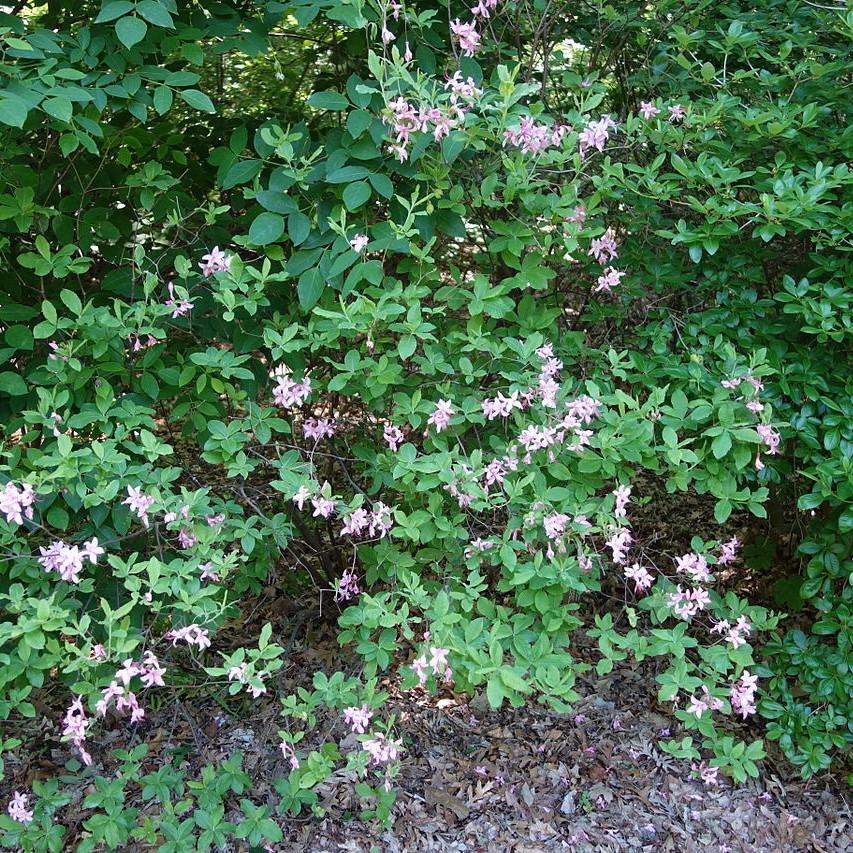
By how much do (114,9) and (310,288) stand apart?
0.79 m

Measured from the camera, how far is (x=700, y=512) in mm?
4188

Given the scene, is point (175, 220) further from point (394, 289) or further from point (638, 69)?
point (638, 69)

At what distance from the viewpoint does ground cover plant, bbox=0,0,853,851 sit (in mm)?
2221

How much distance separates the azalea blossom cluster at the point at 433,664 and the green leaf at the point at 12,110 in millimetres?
1452

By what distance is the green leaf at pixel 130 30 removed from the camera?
6.79 ft

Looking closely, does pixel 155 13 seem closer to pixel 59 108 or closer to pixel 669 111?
pixel 59 108

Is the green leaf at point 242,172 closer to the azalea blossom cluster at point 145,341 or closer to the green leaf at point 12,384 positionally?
the azalea blossom cluster at point 145,341

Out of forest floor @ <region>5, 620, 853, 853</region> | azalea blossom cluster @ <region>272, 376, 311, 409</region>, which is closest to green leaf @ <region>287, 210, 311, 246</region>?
azalea blossom cluster @ <region>272, 376, 311, 409</region>

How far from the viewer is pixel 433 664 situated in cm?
201

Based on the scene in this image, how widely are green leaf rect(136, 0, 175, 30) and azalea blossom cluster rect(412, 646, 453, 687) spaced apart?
1589 millimetres

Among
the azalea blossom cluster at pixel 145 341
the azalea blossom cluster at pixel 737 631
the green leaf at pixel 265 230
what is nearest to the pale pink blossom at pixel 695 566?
the azalea blossom cluster at pixel 737 631

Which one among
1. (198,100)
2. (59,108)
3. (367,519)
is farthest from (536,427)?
(59,108)

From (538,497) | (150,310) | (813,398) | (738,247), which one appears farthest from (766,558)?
(150,310)

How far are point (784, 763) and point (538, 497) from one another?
173 cm
